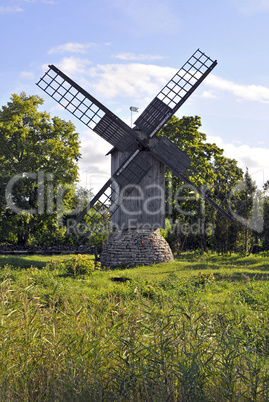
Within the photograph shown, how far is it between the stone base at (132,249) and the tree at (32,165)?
9.05m

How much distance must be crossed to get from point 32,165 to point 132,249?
36.6 ft

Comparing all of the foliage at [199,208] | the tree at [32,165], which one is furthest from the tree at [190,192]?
the tree at [32,165]

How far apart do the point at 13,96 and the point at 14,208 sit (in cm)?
733

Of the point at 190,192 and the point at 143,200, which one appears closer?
the point at 143,200

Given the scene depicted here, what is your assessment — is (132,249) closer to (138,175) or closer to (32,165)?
(138,175)

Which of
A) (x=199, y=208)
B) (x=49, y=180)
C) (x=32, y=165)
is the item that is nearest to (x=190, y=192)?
(x=199, y=208)

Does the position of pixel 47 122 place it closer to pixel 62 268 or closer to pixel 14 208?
pixel 14 208

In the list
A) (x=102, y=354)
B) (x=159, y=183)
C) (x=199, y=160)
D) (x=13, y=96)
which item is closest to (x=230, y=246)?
(x=199, y=160)

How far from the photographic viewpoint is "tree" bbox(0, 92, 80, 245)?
24.4 meters

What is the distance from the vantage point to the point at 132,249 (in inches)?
660

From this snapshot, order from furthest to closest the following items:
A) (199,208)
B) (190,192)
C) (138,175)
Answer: (190,192), (199,208), (138,175)

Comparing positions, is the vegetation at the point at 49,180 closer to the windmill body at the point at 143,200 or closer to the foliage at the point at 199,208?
the foliage at the point at 199,208

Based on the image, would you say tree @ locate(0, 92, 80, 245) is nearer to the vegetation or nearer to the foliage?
the vegetation

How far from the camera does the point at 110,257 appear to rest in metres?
16.9
